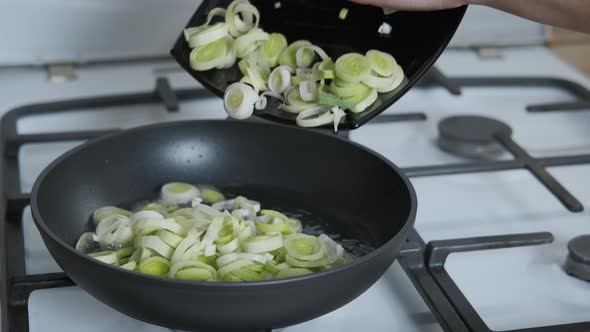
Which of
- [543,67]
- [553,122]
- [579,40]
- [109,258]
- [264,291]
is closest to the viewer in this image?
[264,291]

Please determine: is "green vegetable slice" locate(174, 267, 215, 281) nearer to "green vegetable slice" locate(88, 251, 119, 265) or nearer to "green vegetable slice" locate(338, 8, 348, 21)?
"green vegetable slice" locate(88, 251, 119, 265)

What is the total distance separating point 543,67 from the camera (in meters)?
1.29

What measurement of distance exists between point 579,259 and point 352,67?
28 cm

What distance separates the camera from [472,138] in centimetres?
101

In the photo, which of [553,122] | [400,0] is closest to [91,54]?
[400,0]

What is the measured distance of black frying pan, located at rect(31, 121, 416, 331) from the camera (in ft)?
2.00

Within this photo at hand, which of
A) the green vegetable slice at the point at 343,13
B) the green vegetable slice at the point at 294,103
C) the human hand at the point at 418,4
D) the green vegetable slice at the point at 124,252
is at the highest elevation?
the human hand at the point at 418,4

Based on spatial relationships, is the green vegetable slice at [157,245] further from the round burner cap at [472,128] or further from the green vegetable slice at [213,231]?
the round burner cap at [472,128]

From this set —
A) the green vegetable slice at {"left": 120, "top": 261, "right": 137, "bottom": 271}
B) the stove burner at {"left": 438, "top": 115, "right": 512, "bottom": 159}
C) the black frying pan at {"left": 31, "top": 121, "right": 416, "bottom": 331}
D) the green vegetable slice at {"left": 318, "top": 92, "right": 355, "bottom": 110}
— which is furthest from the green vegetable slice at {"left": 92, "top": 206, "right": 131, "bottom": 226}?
the stove burner at {"left": 438, "top": 115, "right": 512, "bottom": 159}

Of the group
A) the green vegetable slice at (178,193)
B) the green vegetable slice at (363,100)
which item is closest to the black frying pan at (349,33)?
the green vegetable slice at (363,100)

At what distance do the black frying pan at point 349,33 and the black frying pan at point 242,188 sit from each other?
5 cm

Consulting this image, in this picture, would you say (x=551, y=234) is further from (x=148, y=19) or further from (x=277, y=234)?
(x=148, y=19)

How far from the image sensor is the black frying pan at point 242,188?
24.0 inches

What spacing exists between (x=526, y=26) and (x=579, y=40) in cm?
15
